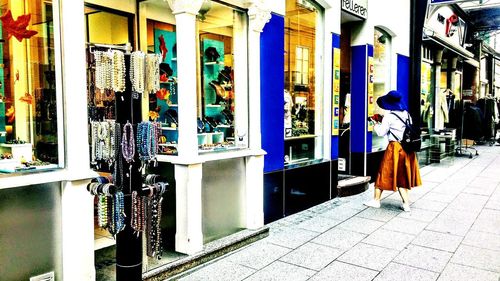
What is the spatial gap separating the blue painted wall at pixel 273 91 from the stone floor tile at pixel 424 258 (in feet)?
6.06

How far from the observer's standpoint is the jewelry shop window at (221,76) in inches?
194

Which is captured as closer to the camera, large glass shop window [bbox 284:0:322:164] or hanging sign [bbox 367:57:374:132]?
large glass shop window [bbox 284:0:322:164]

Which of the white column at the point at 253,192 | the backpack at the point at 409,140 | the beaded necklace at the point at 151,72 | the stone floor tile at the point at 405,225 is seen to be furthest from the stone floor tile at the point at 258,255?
the backpack at the point at 409,140

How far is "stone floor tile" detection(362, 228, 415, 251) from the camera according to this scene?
486cm

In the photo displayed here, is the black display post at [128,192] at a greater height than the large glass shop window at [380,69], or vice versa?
the large glass shop window at [380,69]

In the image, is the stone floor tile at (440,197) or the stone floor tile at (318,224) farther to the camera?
the stone floor tile at (440,197)

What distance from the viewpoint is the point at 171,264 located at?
3883 mm

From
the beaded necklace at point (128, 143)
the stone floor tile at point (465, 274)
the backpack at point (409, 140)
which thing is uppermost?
the beaded necklace at point (128, 143)

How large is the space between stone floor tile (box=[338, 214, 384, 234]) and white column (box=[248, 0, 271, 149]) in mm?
1620

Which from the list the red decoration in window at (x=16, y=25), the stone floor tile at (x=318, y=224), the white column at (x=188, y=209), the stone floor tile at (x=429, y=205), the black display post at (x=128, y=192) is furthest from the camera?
the stone floor tile at (x=429, y=205)

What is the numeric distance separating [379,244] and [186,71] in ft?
9.34

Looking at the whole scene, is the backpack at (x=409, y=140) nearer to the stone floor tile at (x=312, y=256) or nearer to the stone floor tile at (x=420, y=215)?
the stone floor tile at (x=420, y=215)

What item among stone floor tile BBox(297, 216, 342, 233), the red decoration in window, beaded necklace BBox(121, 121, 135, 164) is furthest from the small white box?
stone floor tile BBox(297, 216, 342, 233)

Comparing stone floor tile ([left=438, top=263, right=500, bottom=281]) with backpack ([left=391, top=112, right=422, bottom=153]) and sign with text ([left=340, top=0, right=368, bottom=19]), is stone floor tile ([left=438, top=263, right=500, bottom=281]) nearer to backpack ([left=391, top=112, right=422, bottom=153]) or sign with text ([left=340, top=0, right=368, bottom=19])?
backpack ([left=391, top=112, right=422, bottom=153])
